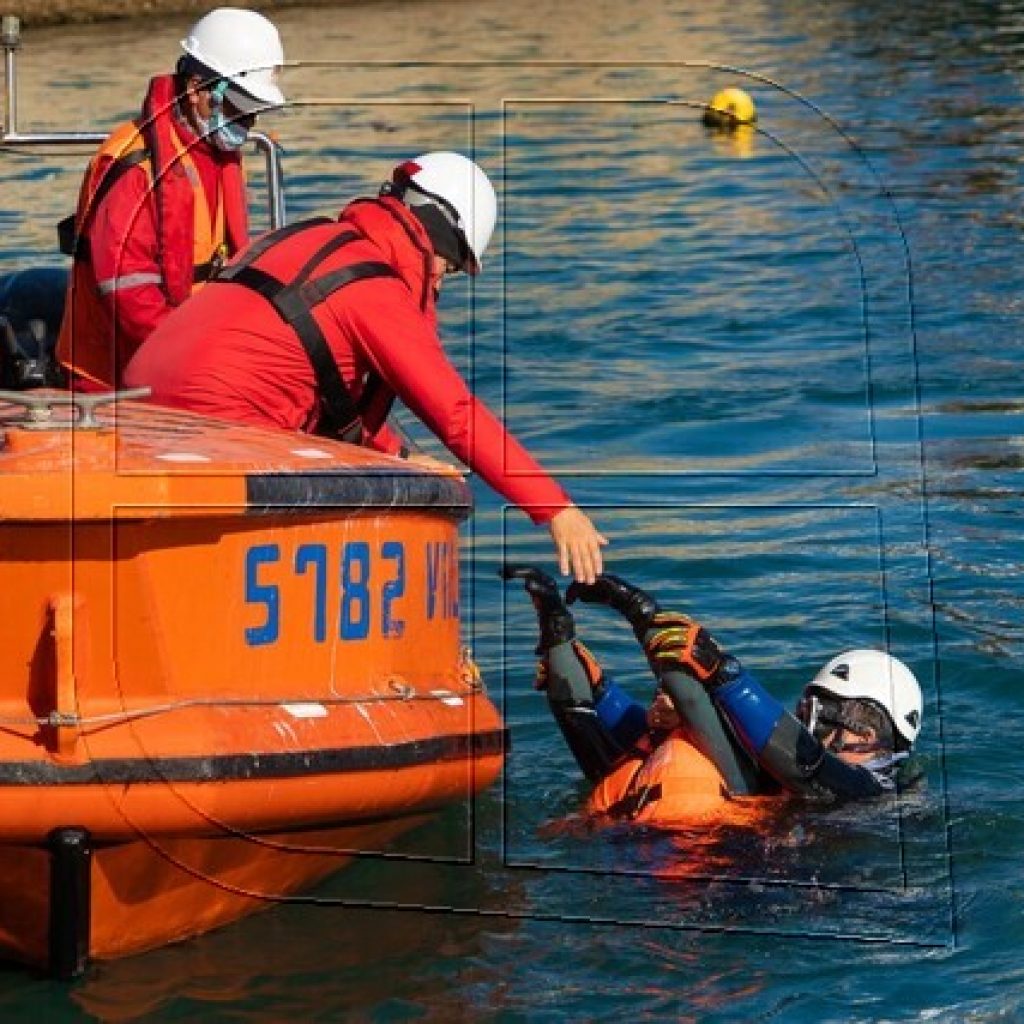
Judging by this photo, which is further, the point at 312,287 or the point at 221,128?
the point at 221,128

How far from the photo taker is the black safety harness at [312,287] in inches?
235

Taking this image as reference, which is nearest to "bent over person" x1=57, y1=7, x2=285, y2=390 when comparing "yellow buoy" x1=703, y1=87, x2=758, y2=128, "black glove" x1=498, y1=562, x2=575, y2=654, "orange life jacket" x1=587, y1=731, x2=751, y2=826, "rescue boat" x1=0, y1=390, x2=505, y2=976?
"rescue boat" x1=0, y1=390, x2=505, y2=976

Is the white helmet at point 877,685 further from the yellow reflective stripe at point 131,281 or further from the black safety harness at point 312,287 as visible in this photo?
the yellow reflective stripe at point 131,281

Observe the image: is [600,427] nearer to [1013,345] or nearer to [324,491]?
[1013,345]

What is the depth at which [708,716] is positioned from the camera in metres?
6.45

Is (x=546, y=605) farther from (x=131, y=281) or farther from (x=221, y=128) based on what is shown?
(x=221, y=128)

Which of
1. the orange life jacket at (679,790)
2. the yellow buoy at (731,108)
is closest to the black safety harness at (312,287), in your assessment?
the orange life jacket at (679,790)

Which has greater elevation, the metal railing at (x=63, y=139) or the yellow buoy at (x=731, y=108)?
the yellow buoy at (x=731, y=108)

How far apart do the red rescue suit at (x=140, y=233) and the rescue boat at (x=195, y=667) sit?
955 millimetres

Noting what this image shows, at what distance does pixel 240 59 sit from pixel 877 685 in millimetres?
2421

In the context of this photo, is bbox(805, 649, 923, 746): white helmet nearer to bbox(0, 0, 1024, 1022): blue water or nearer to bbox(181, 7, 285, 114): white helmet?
bbox(0, 0, 1024, 1022): blue water

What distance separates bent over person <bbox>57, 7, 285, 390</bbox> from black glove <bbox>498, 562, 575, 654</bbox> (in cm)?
118

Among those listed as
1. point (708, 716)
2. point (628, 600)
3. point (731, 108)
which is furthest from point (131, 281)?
point (731, 108)

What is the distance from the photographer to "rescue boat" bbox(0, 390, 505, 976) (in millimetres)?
5102
